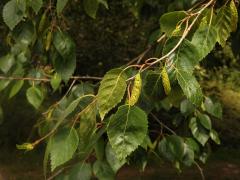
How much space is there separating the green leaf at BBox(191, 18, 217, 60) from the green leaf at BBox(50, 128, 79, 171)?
0.50 m

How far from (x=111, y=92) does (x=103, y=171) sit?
102cm

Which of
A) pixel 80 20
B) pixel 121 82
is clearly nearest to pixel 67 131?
pixel 121 82

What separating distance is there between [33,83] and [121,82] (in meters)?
1.75

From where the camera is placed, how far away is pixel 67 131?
1768 millimetres

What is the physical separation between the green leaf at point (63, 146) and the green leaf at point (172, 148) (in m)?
1.16

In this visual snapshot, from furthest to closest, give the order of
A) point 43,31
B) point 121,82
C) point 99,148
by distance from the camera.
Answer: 1. point 43,31
2. point 99,148
3. point 121,82

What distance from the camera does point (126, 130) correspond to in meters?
1.30

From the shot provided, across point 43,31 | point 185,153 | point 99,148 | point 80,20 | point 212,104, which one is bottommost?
point 80,20

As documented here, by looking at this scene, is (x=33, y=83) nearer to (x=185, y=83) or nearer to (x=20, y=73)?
(x=20, y=73)

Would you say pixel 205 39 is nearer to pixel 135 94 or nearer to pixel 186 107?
pixel 135 94

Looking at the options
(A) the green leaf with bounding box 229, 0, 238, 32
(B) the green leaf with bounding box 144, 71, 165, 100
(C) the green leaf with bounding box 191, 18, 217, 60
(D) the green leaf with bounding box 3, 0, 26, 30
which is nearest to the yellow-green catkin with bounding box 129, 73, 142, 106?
(B) the green leaf with bounding box 144, 71, 165, 100

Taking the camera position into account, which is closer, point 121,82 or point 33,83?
point 121,82

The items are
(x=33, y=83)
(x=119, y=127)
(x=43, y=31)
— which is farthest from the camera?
(x=33, y=83)

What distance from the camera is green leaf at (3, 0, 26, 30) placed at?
215 cm
